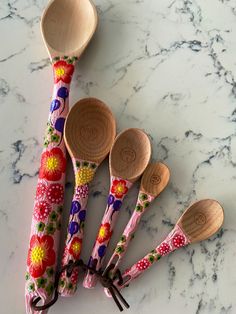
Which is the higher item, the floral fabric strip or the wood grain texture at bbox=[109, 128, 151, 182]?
the wood grain texture at bbox=[109, 128, 151, 182]

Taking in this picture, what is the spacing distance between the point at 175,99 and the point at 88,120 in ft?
0.66

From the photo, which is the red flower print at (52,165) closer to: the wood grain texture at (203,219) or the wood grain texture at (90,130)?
the wood grain texture at (90,130)

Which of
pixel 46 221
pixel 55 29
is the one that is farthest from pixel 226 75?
pixel 46 221

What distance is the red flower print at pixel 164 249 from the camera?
790 millimetres

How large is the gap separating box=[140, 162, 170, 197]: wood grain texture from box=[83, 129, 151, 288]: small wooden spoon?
2 centimetres

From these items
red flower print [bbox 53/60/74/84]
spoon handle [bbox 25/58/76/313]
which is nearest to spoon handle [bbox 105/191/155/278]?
spoon handle [bbox 25/58/76/313]

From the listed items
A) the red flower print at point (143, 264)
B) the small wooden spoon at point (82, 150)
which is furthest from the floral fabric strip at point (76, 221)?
the red flower print at point (143, 264)

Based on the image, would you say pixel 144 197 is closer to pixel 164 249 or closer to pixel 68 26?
pixel 164 249

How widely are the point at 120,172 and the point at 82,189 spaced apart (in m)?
0.08

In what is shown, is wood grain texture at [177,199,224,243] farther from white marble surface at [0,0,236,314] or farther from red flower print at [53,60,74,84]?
red flower print at [53,60,74,84]

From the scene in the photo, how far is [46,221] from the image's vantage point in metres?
0.75

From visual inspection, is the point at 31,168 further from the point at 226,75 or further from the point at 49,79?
the point at 226,75

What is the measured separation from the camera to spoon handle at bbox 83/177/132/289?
0.77 m

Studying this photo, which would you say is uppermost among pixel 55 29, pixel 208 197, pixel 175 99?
pixel 55 29
